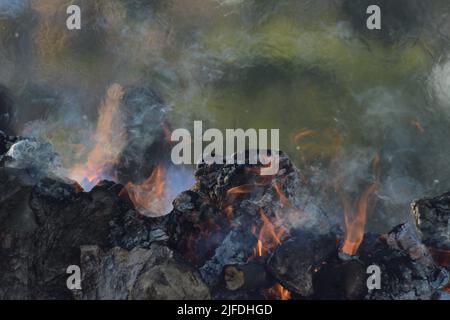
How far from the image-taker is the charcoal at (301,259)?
11.0 meters

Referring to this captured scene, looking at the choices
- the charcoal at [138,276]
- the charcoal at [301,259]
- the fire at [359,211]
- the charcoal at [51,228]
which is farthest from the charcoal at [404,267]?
the charcoal at [51,228]

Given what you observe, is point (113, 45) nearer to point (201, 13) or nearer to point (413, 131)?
point (201, 13)

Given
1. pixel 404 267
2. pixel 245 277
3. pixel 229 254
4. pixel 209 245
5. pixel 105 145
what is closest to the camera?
pixel 245 277

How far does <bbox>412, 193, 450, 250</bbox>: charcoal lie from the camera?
12094mm

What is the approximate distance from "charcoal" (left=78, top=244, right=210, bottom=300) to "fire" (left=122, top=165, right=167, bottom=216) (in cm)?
A: 379

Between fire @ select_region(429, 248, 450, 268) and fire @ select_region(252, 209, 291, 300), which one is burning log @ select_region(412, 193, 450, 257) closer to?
fire @ select_region(429, 248, 450, 268)

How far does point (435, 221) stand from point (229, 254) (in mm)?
5657

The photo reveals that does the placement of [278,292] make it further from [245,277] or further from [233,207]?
[233,207]

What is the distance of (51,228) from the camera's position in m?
11.3

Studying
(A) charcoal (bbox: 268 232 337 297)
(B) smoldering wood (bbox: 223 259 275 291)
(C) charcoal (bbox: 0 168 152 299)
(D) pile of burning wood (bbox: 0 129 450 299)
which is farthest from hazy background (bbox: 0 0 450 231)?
(B) smoldering wood (bbox: 223 259 275 291)

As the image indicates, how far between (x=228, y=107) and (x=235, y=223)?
555 centimetres

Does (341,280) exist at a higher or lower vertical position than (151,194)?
lower

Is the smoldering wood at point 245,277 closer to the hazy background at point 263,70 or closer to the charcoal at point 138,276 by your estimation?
the charcoal at point 138,276

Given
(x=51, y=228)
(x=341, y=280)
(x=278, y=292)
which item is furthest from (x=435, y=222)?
(x=51, y=228)
